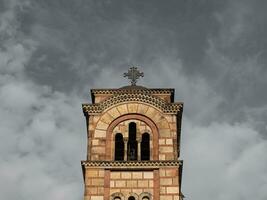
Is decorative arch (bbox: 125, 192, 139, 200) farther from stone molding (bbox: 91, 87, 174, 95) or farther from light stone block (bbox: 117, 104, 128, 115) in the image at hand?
stone molding (bbox: 91, 87, 174, 95)

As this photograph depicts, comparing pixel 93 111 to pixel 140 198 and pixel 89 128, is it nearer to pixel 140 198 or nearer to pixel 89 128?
pixel 89 128

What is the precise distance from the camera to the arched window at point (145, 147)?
116ft

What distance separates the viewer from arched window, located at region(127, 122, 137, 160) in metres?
35.6

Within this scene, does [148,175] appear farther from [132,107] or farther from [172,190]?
[132,107]

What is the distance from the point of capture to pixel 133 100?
37.0m

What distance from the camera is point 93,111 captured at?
3666cm

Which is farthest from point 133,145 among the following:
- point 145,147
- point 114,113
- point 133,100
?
point 133,100

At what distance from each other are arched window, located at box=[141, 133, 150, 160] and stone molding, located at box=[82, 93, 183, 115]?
5.71ft

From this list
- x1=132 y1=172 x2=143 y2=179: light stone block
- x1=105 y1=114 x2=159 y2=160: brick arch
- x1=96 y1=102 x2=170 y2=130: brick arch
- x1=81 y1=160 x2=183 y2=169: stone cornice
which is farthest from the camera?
x1=96 y1=102 x2=170 y2=130: brick arch

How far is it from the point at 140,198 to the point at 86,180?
281 cm

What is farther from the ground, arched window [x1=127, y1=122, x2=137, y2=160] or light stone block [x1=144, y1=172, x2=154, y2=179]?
arched window [x1=127, y1=122, x2=137, y2=160]

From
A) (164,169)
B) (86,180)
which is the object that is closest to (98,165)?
(86,180)

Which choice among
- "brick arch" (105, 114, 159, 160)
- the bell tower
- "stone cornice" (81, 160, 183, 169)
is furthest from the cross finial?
"stone cornice" (81, 160, 183, 169)

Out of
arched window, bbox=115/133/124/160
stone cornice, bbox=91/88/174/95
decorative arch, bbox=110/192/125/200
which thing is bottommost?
decorative arch, bbox=110/192/125/200
